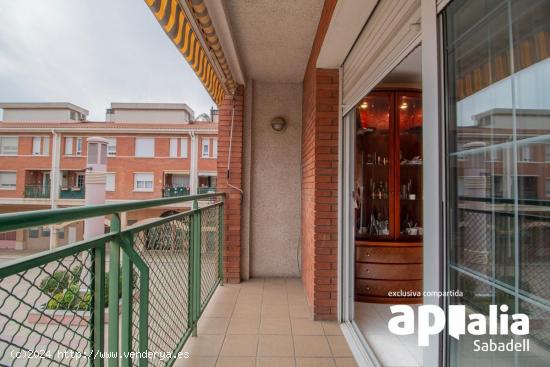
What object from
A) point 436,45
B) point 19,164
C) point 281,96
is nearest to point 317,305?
point 436,45

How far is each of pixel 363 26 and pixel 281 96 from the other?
2002 mm

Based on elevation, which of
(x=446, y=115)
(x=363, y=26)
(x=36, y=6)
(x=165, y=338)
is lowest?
(x=165, y=338)

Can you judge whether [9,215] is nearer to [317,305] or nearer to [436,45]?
[436,45]

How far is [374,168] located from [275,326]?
2078 mm

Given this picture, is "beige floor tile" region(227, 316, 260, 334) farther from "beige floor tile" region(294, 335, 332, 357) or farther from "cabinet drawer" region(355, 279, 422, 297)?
"cabinet drawer" region(355, 279, 422, 297)

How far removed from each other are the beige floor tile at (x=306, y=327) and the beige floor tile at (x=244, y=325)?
321 millimetres

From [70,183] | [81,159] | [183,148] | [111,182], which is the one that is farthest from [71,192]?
[183,148]

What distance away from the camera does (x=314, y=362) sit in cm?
197

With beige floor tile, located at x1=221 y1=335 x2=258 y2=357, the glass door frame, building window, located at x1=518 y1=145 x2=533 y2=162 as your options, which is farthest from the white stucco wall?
building window, located at x1=518 y1=145 x2=533 y2=162

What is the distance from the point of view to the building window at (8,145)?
46.4ft

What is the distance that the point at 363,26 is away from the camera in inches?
77.7

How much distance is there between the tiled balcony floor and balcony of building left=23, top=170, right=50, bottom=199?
53.2ft

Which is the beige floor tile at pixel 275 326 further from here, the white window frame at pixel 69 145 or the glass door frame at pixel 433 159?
the white window frame at pixel 69 145

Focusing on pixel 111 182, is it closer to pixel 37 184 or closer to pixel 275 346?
pixel 37 184
